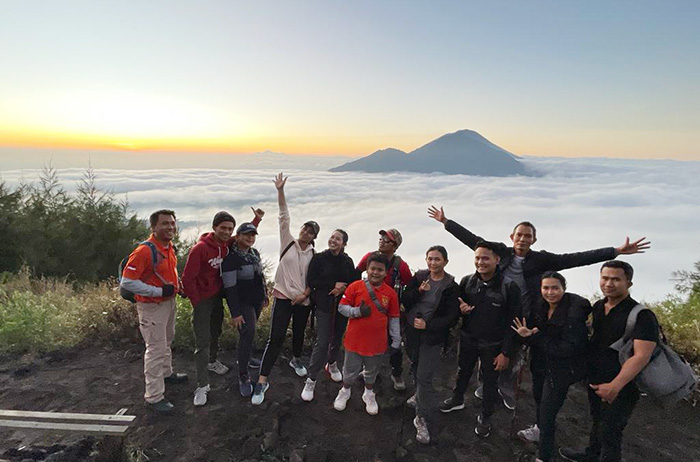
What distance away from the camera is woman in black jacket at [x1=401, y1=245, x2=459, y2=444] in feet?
12.3

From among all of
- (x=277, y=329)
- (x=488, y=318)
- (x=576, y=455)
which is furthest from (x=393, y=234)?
(x=576, y=455)

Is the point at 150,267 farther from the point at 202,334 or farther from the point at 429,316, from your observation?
the point at 429,316

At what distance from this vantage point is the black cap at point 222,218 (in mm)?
4109

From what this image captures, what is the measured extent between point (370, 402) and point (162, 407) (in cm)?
231

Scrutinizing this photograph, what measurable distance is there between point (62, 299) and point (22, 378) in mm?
2828

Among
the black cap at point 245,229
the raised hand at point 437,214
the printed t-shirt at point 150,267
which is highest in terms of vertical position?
the raised hand at point 437,214

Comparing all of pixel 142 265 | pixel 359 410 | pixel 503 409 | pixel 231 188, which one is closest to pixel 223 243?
pixel 142 265

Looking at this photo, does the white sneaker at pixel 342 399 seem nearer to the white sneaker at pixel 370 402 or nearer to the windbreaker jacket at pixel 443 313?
the white sneaker at pixel 370 402

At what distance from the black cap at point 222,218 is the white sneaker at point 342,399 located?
2.31 meters

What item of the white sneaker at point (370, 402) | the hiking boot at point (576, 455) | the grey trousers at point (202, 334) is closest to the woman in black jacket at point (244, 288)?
the grey trousers at point (202, 334)

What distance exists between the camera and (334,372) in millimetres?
4887

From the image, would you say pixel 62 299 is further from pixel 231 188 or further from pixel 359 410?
pixel 231 188

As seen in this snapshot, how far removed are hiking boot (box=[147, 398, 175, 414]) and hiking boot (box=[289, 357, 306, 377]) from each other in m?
1.51

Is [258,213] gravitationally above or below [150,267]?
above
